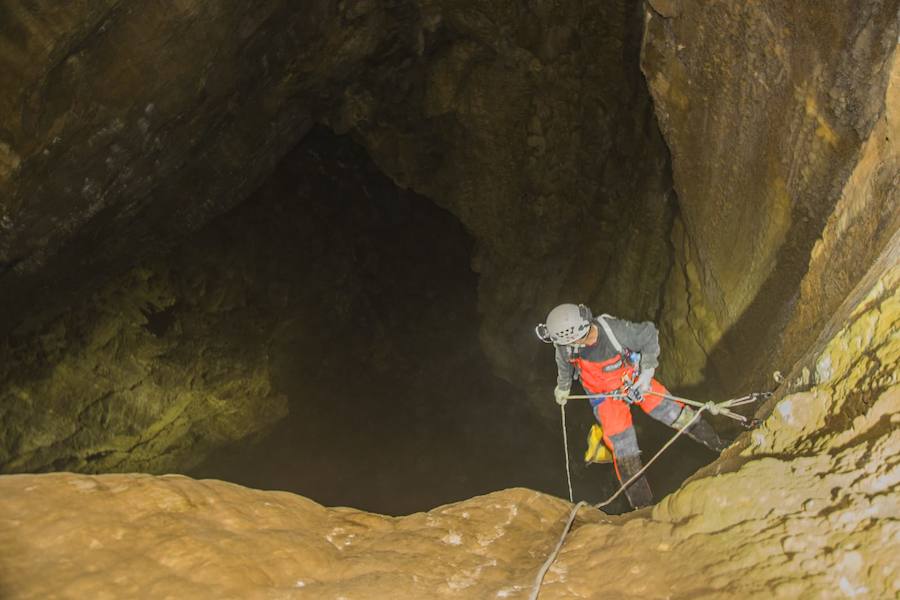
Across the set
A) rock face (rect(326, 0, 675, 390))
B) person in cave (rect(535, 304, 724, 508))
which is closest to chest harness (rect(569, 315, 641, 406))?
person in cave (rect(535, 304, 724, 508))

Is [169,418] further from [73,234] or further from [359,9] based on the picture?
[359,9]

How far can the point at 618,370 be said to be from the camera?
14.9ft

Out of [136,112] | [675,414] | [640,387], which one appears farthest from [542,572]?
[136,112]

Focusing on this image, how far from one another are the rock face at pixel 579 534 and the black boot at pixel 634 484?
63.7 inches

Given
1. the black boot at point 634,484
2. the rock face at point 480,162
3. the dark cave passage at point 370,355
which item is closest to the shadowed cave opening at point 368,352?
the dark cave passage at point 370,355

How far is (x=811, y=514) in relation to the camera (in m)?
2.19

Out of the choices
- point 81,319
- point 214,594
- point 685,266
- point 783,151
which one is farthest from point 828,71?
point 81,319

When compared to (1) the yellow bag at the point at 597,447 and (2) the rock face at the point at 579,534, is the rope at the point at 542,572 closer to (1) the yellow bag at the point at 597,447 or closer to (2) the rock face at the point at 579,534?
(2) the rock face at the point at 579,534

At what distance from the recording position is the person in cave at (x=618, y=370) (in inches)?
172

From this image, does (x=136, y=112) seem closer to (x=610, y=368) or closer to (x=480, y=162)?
(x=610, y=368)

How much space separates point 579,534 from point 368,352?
7.91 meters

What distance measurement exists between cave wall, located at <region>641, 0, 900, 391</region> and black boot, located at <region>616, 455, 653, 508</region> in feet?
3.43

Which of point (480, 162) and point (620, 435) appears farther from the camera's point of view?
point (480, 162)

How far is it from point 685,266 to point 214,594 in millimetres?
4997
